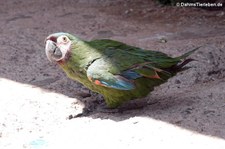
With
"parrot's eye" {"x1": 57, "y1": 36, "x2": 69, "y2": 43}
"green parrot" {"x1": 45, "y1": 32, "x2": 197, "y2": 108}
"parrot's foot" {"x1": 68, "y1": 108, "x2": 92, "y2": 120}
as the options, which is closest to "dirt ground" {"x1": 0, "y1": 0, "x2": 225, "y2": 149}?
"parrot's foot" {"x1": 68, "y1": 108, "x2": 92, "y2": 120}

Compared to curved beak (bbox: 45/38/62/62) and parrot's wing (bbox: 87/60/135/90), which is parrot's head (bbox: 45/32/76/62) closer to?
curved beak (bbox: 45/38/62/62)

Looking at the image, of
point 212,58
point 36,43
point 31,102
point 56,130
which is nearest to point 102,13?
→ point 36,43

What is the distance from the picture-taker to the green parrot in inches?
137

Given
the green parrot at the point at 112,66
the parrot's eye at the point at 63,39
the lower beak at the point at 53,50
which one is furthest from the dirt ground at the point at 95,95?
the parrot's eye at the point at 63,39

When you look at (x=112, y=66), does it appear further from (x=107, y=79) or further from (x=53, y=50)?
(x=53, y=50)

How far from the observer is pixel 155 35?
5.53m

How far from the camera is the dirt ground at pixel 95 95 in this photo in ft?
10.5

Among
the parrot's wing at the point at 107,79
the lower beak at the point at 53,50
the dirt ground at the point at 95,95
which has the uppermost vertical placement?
the lower beak at the point at 53,50

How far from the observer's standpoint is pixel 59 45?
364 centimetres

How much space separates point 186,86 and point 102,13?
252cm

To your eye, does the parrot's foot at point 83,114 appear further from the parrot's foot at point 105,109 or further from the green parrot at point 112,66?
the green parrot at point 112,66

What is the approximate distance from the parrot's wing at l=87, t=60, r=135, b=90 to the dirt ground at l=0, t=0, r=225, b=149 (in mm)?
239

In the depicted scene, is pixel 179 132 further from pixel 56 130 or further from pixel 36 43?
pixel 36 43

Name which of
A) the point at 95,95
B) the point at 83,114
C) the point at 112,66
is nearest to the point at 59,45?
the point at 112,66
